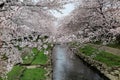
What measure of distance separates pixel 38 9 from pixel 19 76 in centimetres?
507

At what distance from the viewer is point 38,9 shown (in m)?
12.9

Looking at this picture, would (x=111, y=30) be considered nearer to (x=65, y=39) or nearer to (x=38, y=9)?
A: (x=65, y=39)

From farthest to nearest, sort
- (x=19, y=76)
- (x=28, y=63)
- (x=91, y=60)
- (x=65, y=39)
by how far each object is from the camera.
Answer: (x=91, y=60) < (x=28, y=63) < (x=65, y=39) < (x=19, y=76)

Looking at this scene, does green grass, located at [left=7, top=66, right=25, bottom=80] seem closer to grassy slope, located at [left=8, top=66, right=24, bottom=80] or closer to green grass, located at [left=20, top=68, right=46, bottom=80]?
grassy slope, located at [left=8, top=66, right=24, bottom=80]

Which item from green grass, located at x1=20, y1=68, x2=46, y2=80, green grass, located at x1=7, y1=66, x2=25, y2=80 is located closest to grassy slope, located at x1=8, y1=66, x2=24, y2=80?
green grass, located at x1=7, y1=66, x2=25, y2=80

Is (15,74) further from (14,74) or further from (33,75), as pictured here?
(33,75)

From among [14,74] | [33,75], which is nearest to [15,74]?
[14,74]

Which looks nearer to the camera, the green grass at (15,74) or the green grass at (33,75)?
the green grass at (15,74)

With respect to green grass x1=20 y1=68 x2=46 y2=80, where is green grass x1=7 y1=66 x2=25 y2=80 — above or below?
above

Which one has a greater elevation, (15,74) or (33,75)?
(15,74)

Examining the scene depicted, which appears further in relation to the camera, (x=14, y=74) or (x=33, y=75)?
(x=33, y=75)

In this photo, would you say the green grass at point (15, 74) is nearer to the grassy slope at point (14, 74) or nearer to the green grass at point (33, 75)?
the grassy slope at point (14, 74)

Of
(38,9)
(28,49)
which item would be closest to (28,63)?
(28,49)

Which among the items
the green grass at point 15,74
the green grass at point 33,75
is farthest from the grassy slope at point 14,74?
the green grass at point 33,75
